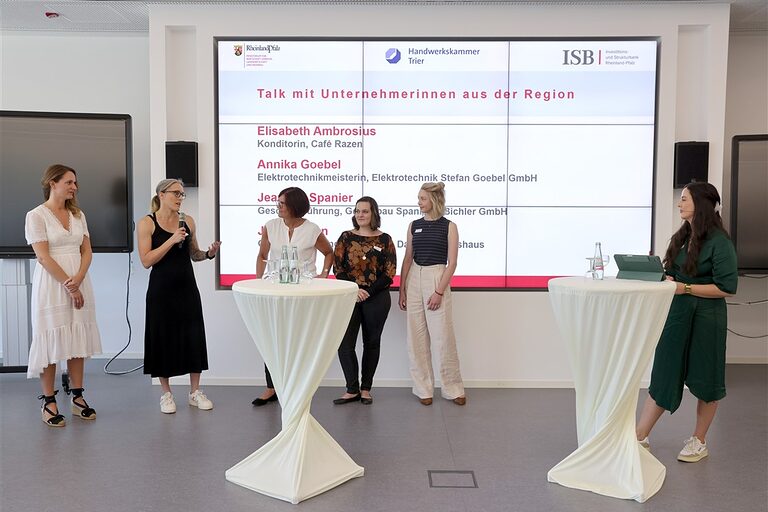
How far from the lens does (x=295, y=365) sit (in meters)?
3.34

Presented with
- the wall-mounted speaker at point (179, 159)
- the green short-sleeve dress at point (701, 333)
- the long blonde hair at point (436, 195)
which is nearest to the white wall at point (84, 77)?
the wall-mounted speaker at point (179, 159)

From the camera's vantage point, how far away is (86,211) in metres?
5.61

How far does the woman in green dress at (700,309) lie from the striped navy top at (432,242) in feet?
5.86

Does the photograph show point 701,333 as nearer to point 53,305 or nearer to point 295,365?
point 295,365

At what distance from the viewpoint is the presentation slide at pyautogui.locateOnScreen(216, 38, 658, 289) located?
18.2ft

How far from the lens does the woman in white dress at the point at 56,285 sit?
4301mm

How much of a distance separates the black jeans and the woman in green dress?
209 cm

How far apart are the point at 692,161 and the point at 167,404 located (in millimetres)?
4705

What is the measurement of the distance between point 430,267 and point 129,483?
8.61 feet

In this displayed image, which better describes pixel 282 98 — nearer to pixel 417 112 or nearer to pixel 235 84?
pixel 235 84

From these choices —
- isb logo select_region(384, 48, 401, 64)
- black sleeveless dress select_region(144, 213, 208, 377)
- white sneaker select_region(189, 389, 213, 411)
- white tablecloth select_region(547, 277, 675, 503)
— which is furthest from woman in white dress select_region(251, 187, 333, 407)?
white tablecloth select_region(547, 277, 675, 503)

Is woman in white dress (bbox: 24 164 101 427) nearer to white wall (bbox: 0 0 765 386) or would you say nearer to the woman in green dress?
white wall (bbox: 0 0 765 386)

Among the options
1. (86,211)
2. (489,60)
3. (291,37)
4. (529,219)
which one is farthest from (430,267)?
(86,211)

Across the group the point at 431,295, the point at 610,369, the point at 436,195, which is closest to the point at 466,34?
the point at 436,195
